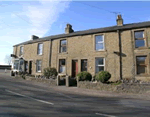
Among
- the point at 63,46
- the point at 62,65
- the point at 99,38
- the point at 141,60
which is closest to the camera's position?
the point at 141,60

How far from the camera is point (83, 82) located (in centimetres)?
1280

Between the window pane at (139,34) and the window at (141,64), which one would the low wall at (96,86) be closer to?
the window at (141,64)

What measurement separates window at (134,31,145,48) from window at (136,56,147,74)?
1444mm

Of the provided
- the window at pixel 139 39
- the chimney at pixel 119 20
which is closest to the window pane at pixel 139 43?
the window at pixel 139 39

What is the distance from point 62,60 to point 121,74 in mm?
8689

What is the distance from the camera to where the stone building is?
13589 mm

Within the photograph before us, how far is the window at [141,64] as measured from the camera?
13260 millimetres

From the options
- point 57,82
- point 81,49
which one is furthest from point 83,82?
point 81,49

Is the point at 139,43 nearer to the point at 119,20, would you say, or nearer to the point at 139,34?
the point at 139,34

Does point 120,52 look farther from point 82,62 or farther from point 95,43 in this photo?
point 82,62

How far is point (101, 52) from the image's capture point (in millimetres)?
15531

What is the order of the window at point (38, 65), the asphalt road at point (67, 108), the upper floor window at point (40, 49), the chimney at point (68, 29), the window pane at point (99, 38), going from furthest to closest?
the upper floor window at point (40, 49)
the window at point (38, 65)
the chimney at point (68, 29)
the window pane at point (99, 38)
the asphalt road at point (67, 108)

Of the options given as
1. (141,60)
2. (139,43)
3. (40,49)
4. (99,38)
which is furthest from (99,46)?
(40,49)

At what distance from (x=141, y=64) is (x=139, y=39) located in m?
2.86
